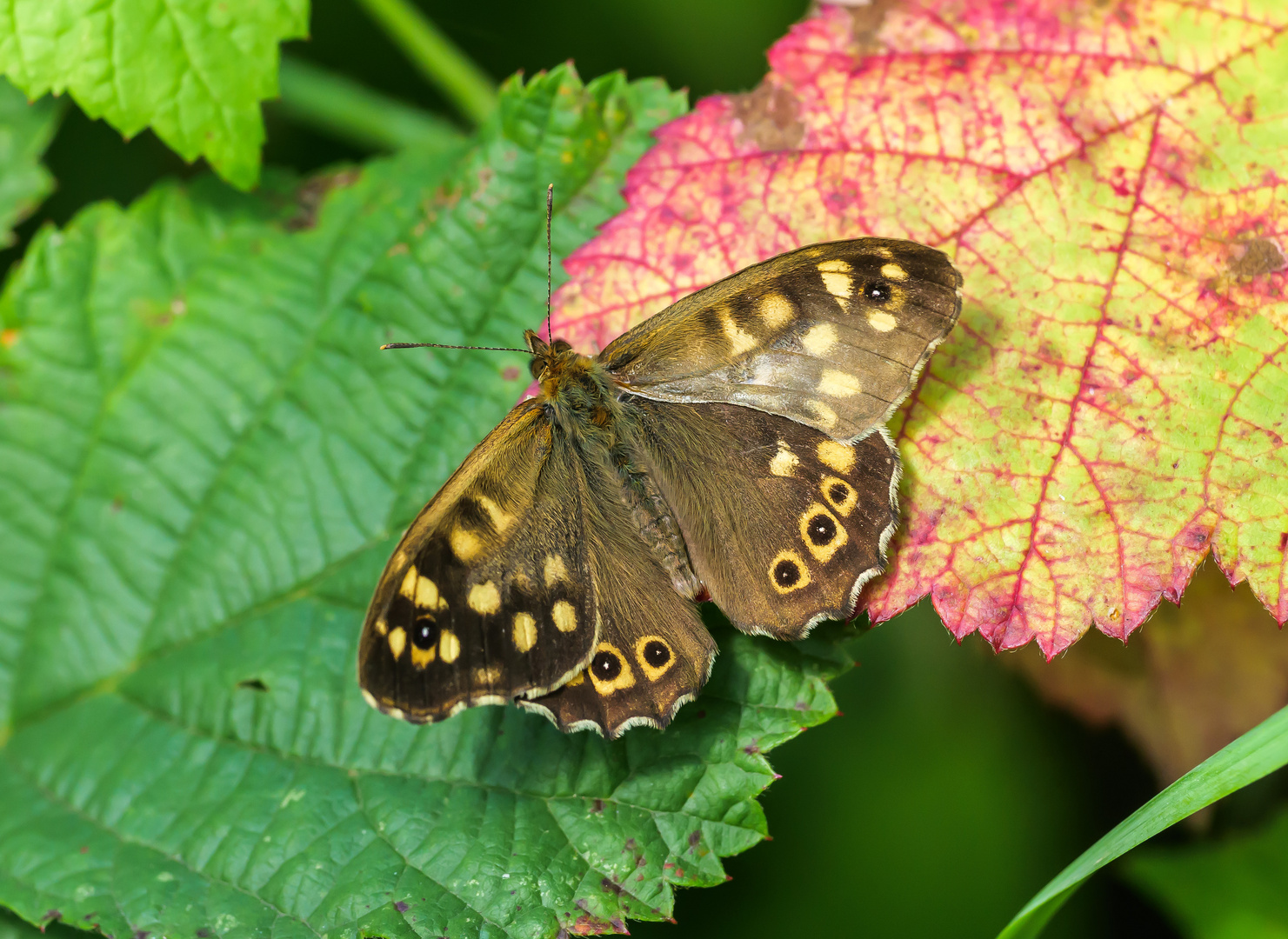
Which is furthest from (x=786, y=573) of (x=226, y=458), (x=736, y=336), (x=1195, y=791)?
(x=226, y=458)

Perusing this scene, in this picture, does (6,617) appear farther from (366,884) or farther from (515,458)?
(515,458)

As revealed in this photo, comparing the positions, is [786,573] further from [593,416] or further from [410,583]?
[410,583]

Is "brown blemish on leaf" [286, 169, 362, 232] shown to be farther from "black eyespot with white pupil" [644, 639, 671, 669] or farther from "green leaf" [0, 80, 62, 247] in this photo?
"black eyespot with white pupil" [644, 639, 671, 669]

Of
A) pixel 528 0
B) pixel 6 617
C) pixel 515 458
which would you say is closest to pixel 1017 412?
pixel 515 458

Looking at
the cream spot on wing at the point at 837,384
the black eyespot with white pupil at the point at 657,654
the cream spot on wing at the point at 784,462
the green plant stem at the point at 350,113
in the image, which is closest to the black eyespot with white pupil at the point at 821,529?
the cream spot on wing at the point at 784,462

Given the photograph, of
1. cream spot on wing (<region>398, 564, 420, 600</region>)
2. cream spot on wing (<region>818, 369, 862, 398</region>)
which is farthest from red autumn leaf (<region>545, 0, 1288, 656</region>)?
cream spot on wing (<region>398, 564, 420, 600</region>)
